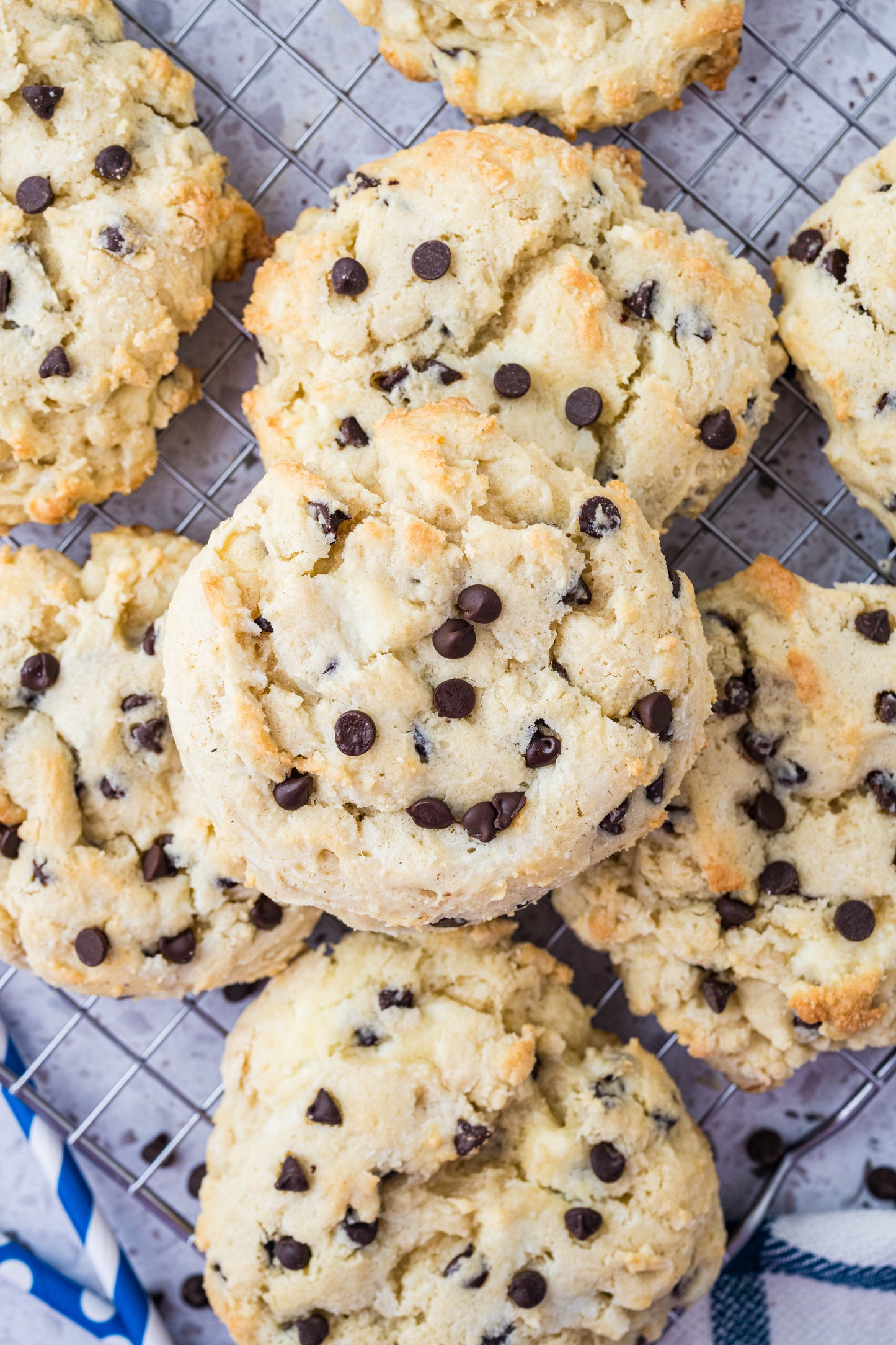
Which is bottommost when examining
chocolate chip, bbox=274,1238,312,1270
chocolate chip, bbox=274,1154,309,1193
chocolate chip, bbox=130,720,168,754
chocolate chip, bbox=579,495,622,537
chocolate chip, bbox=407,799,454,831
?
chocolate chip, bbox=274,1238,312,1270

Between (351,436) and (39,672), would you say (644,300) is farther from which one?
(39,672)

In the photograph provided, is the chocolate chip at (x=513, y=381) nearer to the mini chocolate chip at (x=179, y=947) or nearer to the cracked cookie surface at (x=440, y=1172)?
the cracked cookie surface at (x=440, y=1172)

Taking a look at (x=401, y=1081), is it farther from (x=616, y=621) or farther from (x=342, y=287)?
(x=342, y=287)

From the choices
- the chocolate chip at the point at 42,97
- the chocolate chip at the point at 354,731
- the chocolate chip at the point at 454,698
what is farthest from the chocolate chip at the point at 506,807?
the chocolate chip at the point at 42,97

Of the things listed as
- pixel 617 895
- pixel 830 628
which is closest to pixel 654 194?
pixel 830 628

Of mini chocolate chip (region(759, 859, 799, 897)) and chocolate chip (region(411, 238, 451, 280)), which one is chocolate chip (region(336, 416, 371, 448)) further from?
mini chocolate chip (region(759, 859, 799, 897))

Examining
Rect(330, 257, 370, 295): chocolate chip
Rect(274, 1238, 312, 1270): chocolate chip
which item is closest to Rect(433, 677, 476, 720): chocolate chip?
Rect(330, 257, 370, 295): chocolate chip

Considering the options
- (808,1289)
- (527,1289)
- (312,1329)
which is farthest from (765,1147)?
(312,1329)
